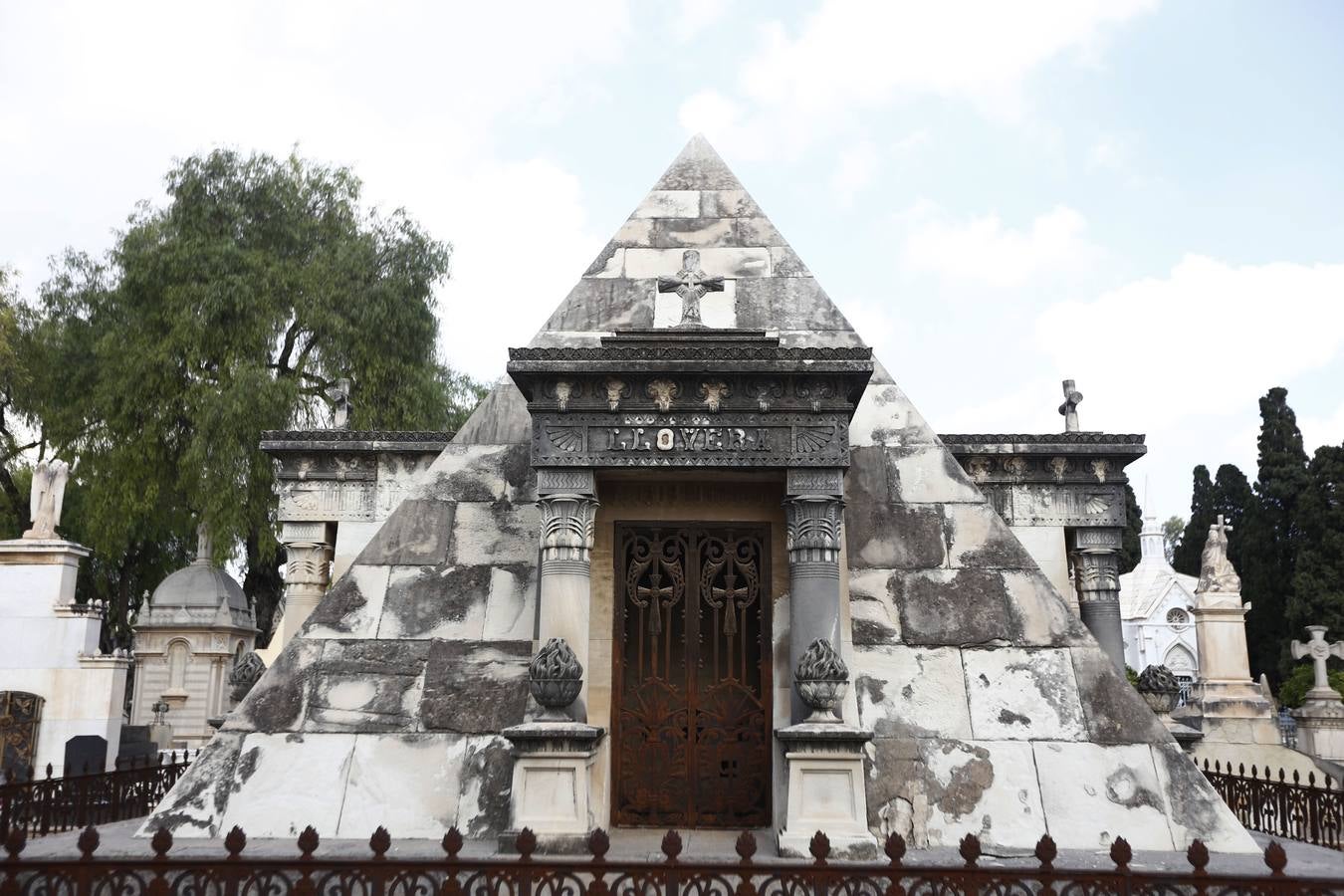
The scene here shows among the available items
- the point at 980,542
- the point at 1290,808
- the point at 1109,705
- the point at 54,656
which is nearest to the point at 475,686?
the point at 980,542

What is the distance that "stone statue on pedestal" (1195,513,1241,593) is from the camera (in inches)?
906

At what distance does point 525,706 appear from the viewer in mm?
8648

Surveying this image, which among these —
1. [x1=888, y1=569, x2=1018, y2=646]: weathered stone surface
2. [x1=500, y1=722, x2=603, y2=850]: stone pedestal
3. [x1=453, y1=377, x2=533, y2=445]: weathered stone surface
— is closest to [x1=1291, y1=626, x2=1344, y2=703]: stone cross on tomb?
[x1=888, y1=569, x2=1018, y2=646]: weathered stone surface

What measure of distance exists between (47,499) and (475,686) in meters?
14.4

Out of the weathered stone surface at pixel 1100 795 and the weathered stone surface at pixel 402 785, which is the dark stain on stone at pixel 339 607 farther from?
the weathered stone surface at pixel 1100 795

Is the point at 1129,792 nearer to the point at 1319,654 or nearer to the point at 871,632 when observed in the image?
the point at 871,632

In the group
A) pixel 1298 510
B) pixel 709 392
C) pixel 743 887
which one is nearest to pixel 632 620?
pixel 709 392

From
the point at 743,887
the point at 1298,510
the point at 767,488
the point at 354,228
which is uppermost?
the point at 354,228

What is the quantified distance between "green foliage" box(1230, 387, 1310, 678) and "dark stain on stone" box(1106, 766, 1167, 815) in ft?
110

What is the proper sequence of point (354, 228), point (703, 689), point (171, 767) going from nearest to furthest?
point (703, 689) < point (171, 767) < point (354, 228)

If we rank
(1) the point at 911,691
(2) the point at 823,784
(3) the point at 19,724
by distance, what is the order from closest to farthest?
(2) the point at 823,784 → (1) the point at 911,691 → (3) the point at 19,724

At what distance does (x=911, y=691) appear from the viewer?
8727 millimetres

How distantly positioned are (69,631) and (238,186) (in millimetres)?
12827

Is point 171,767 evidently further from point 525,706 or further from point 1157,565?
point 1157,565
